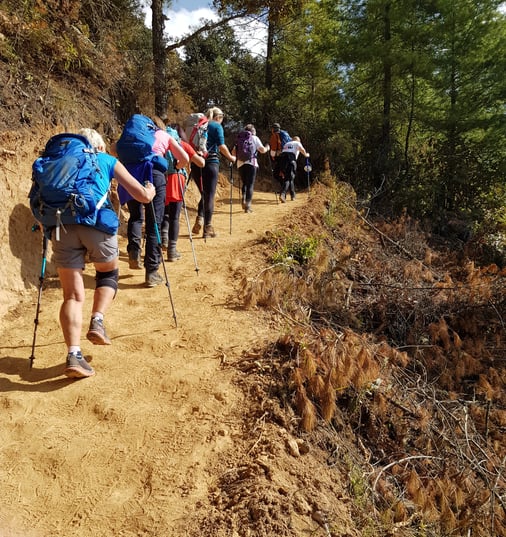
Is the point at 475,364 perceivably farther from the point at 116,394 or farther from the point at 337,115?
the point at 337,115

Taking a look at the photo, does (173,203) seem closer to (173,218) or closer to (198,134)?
(173,218)

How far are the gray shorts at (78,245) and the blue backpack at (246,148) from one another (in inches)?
253

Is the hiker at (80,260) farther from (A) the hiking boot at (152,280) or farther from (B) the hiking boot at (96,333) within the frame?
(A) the hiking boot at (152,280)

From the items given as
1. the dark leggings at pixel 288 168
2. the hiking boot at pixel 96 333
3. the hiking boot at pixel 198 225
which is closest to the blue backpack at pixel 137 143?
the hiking boot at pixel 96 333

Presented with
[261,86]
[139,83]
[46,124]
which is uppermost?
[261,86]

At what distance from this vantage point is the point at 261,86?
1931 centimetres

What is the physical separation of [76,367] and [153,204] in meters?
2.38

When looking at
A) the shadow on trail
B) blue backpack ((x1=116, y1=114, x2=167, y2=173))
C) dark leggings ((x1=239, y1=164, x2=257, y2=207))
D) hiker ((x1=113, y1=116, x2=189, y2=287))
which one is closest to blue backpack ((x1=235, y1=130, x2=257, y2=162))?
dark leggings ((x1=239, y1=164, x2=257, y2=207))

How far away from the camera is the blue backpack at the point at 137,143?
500cm

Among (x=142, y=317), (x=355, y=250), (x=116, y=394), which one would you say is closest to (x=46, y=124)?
(x=142, y=317)

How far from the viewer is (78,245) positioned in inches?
136

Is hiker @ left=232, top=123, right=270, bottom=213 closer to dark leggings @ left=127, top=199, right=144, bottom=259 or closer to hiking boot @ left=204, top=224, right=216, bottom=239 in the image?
hiking boot @ left=204, top=224, right=216, bottom=239

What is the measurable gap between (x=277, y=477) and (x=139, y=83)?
10.6m

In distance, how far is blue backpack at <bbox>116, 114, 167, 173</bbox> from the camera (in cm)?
500
